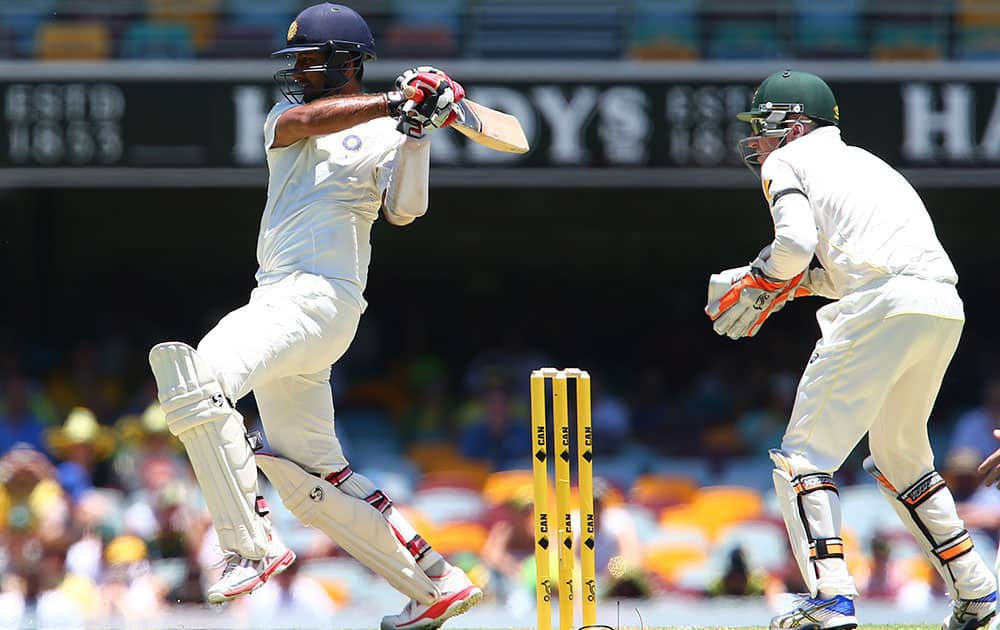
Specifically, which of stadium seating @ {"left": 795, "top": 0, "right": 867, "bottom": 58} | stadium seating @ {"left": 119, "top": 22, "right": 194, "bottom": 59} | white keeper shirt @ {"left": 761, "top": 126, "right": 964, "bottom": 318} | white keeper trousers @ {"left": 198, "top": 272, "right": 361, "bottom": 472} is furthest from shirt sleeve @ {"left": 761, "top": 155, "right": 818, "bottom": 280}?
stadium seating @ {"left": 119, "top": 22, "right": 194, "bottom": 59}

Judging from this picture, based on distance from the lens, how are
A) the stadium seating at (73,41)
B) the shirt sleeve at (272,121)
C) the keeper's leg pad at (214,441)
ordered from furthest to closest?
the stadium seating at (73,41) → the shirt sleeve at (272,121) → the keeper's leg pad at (214,441)

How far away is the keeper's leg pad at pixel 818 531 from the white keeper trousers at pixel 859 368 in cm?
6

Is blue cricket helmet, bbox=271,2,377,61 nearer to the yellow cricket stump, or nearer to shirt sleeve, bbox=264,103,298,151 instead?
shirt sleeve, bbox=264,103,298,151

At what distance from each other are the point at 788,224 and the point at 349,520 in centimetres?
138

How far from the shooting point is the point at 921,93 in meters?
8.34

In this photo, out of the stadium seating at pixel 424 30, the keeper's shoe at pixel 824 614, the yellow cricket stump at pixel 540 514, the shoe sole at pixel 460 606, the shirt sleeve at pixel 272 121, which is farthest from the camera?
the stadium seating at pixel 424 30

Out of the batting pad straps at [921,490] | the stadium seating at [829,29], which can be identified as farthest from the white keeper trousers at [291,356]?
the stadium seating at [829,29]

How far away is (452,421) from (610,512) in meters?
1.96

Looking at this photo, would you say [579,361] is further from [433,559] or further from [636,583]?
[433,559]

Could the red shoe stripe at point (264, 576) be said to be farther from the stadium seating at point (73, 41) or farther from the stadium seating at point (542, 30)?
the stadium seating at point (73, 41)

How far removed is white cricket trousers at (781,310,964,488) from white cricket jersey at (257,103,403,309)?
1199mm

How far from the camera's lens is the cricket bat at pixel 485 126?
3.77 m

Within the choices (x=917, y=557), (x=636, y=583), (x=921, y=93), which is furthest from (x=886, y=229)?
(x=921, y=93)

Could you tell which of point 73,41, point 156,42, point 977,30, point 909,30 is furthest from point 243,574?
point 977,30
